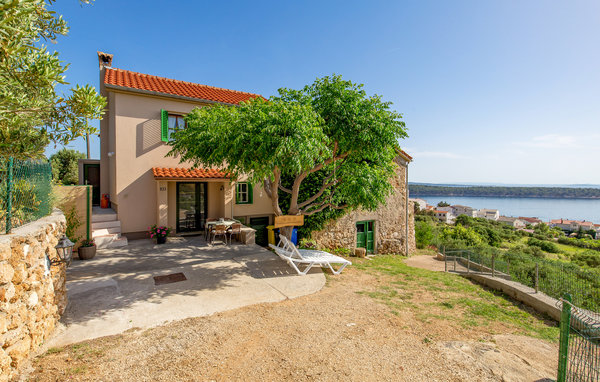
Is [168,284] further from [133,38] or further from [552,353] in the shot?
[133,38]

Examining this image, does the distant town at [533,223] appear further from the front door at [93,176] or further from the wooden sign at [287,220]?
the front door at [93,176]

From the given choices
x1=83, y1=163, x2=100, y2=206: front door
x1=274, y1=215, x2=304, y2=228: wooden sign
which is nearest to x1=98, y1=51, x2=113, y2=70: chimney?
x1=83, y1=163, x2=100, y2=206: front door

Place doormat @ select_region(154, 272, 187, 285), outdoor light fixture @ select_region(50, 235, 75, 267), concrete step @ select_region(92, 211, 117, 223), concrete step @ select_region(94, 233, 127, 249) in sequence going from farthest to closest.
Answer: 1. concrete step @ select_region(92, 211, 117, 223)
2. concrete step @ select_region(94, 233, 127, 249)
3. doormat @ select_region(154, 272, 187, 285)
4. outdoor light fixture @ select_region(50, 235, 75, 267)

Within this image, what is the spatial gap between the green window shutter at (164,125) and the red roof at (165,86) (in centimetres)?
92

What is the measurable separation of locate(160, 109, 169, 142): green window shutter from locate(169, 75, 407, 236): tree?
92.7 inches

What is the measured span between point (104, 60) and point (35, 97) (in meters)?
13.0

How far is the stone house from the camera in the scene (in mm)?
10883

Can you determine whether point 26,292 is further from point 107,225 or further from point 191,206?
point 191,206

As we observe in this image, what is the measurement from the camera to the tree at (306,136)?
262 inches

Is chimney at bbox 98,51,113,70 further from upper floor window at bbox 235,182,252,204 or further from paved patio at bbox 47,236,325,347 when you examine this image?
paved patio at bbox 47,236,325,347

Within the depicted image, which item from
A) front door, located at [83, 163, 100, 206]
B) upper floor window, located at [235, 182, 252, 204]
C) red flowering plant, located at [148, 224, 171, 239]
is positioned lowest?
red flowering plant, located at [148, 224, 171, 239]

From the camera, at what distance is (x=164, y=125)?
11.6 metres

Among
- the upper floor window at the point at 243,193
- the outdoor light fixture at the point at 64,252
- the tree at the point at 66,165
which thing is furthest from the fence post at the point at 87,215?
the tree at the point at 66,165

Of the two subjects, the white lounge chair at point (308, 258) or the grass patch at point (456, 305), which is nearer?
the grass patch at point (456, 305)
